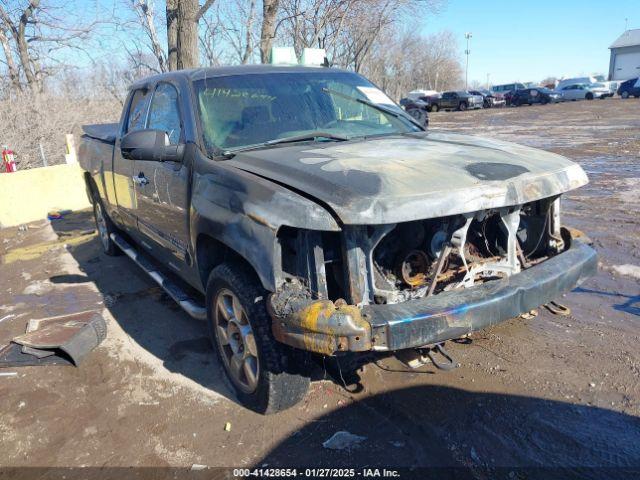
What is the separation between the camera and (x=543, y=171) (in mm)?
2785

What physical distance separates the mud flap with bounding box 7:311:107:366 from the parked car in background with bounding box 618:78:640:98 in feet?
145

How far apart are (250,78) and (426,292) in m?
2.15

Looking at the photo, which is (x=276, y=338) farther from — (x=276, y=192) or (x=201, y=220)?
(x=201, y=220)

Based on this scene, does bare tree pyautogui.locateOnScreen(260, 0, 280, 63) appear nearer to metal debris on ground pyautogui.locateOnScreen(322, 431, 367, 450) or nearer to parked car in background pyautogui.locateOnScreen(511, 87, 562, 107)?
metal debris on ground pyautogui.locateOnScreen(322, 431, 367, 450)

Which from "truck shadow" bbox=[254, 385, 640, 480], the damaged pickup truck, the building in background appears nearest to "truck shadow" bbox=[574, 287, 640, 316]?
the damaged pickup truck

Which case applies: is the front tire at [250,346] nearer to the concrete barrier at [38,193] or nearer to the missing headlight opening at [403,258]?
the missing headlight opening at [403,258]

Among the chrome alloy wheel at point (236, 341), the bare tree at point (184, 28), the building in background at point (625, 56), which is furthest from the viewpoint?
the building in background at point (625, 56)

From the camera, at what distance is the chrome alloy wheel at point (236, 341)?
292cm

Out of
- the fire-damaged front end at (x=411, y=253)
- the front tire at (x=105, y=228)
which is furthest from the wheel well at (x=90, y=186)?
the fire-damaged front end at (x=411, y=253)

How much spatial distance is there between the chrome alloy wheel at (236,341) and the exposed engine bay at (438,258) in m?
0.84

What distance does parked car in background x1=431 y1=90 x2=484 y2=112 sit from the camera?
39938 millimetres

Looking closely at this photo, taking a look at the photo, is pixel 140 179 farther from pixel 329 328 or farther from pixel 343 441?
pixel 343 441

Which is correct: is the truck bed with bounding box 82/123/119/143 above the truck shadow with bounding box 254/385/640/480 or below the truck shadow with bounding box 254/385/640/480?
above

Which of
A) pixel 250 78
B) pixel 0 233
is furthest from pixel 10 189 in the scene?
pixel 250 78
